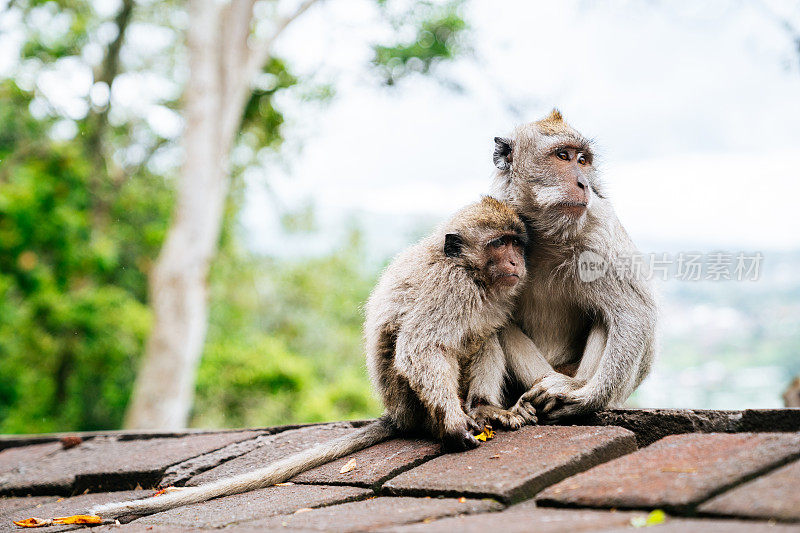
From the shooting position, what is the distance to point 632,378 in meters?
3.69

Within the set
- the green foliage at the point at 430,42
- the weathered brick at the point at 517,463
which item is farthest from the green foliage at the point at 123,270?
the weathered brick at the point at 517,463

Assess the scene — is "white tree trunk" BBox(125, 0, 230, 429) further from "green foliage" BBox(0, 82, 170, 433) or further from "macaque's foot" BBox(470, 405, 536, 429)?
"macaque's foot" BBox(470, 405, 536, 429)

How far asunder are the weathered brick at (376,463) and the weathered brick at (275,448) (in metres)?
0.43

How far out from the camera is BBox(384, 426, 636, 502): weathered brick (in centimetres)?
272

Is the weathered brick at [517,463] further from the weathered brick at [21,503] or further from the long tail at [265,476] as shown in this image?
the weathered brick at [21,503]

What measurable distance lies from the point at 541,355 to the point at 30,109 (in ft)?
47.9

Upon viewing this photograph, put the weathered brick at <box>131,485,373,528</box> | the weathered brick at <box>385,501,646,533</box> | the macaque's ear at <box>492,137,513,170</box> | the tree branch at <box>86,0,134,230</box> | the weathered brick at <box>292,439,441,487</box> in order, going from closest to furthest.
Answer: the weathered brick at <box>385,501,646,533</box> < the weathered brick at <box>131,485,373,528</box> < the weathered brick at <box>292,439,441,487</box> < the macaque's ear at <box>492,137,513,170</box> < the tree branch at <box>86,0,134,230</box>

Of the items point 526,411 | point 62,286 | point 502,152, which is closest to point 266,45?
point 62,286

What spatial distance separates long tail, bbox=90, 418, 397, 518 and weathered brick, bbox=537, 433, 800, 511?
145 cm

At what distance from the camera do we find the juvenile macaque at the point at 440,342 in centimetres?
350

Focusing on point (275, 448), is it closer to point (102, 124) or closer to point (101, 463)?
point (101, 463)

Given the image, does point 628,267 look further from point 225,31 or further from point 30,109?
point 30,109

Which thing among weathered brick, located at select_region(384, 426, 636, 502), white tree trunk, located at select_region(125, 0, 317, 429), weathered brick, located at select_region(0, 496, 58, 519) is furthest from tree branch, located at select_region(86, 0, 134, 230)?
weathered brick, located at select_region(384, 426, 636, 502)

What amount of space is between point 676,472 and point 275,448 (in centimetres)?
245
